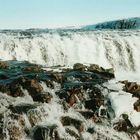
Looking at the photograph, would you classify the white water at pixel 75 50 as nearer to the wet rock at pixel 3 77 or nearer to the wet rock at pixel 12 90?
the wet rock at pixel 3 77

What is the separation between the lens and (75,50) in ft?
93.8

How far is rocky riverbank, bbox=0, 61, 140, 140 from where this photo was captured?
1276 cm

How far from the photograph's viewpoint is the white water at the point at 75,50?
26250 millimetres

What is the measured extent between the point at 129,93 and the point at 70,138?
12.3 feet

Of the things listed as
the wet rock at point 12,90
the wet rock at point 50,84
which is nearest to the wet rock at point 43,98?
the wet rock at point 12,90

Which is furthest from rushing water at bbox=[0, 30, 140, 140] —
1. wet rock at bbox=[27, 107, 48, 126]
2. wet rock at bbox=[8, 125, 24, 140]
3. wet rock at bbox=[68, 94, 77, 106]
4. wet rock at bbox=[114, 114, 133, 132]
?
wet rock at bbox=[8, 125, 24, 140]

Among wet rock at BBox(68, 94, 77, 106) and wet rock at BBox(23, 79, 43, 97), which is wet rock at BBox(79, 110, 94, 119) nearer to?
wet rock at BBox(68, 94, 77, 106)

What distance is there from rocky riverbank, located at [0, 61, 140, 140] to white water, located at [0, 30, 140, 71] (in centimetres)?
910

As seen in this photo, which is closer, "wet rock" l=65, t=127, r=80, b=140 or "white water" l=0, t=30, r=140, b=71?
"wet rock" l=65, t=127, r=80, b=140

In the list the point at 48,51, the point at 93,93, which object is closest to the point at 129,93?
the point at 93,93

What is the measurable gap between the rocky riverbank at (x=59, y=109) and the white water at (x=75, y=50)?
910cm

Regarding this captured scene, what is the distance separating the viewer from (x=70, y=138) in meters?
12.8

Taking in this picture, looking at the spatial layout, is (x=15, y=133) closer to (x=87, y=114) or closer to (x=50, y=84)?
(x=87, y=114)

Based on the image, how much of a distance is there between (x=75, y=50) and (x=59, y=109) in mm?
14677
